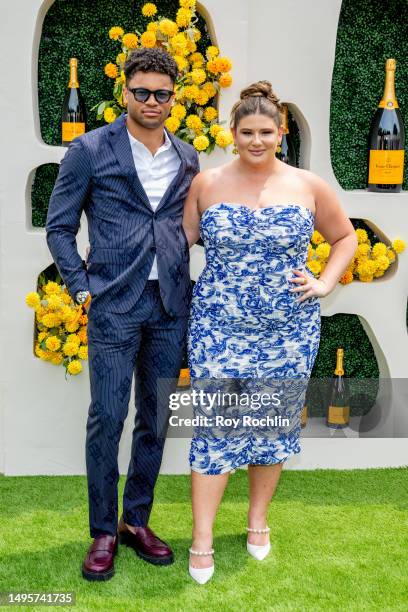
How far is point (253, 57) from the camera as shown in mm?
2861

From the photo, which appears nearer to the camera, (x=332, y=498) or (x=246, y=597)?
(x=246, y=597)

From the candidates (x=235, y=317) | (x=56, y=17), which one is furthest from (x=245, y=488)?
(x=56, y=17)

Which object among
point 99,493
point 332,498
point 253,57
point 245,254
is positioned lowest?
point 332,498

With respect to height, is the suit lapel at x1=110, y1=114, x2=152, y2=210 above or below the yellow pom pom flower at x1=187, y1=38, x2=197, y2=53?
below

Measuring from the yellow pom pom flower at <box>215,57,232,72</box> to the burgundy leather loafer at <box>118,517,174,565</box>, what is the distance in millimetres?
1483

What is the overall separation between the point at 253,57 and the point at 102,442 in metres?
1.48

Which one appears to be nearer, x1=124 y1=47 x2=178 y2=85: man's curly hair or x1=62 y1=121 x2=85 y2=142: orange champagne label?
x1=124 y1=47 x2=178 y2=85: man's curly hair

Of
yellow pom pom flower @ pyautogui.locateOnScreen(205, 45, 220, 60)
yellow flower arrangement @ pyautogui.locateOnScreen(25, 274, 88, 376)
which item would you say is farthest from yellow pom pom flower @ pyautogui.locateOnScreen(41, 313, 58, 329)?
yellow pom pom flower @ pyautogui.locateOnScreen(205, 45, 220, 60)

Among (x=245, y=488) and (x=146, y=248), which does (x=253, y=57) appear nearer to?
(x=146, y=248)

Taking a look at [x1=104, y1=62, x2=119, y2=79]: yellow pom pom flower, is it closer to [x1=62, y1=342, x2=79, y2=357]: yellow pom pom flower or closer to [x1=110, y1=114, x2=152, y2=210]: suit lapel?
[x1=110, y1=114, x2=152, y2=210]: suit lapel

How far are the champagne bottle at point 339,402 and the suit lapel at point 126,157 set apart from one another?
1359mm

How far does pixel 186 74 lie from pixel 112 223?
0.87m

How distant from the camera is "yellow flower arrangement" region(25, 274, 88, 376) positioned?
2707mm

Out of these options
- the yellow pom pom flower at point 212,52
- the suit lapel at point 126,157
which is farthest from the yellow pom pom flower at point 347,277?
the suit lapel at point 126,157
